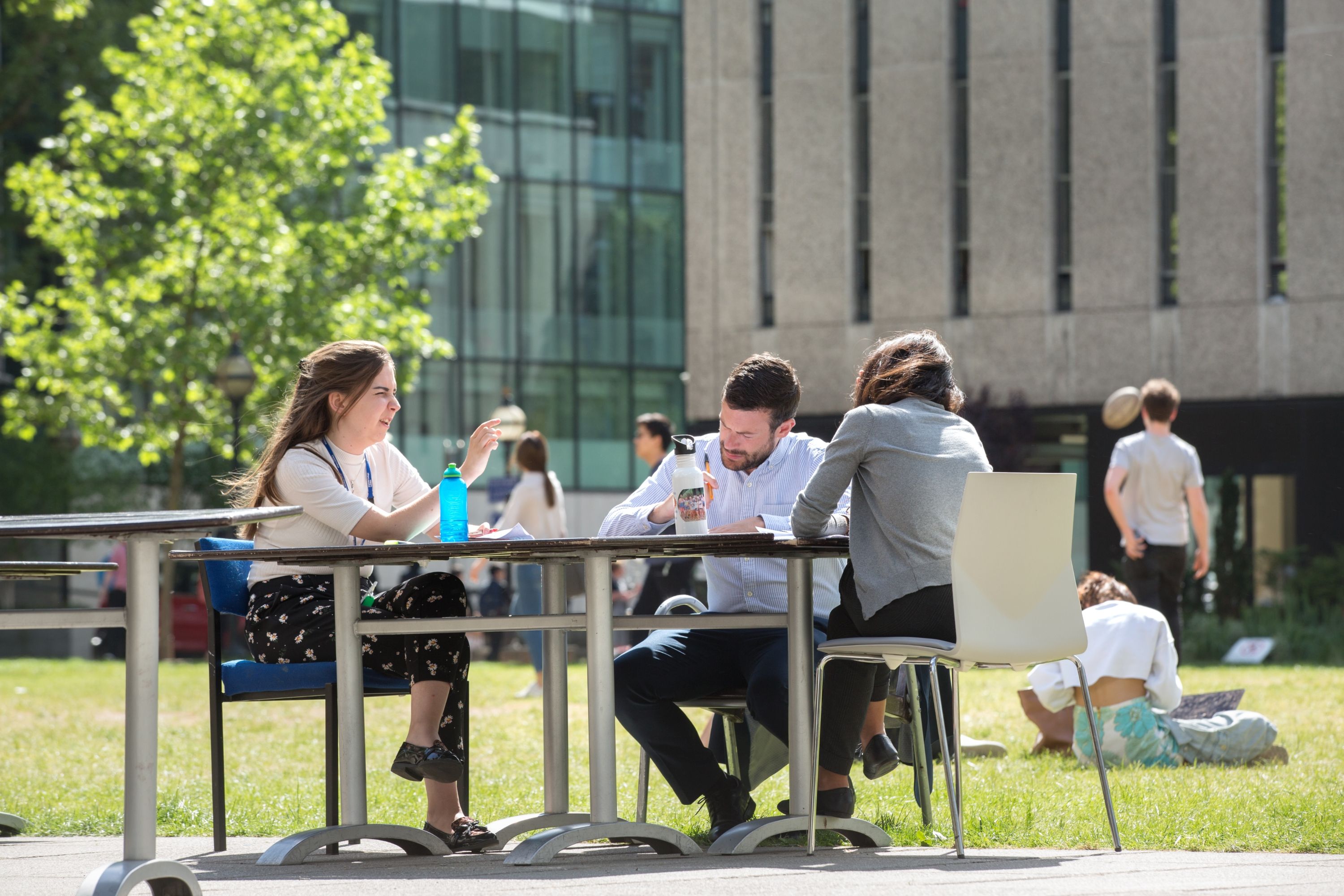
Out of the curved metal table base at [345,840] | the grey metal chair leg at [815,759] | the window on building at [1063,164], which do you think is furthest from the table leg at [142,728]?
the window on building at [1063,164]

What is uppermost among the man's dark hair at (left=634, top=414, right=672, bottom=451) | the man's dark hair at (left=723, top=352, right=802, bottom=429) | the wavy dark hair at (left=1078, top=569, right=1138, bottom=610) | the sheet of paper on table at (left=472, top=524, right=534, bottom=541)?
the man's dark hair at (left=723, top=352, right=802, bottom=429)

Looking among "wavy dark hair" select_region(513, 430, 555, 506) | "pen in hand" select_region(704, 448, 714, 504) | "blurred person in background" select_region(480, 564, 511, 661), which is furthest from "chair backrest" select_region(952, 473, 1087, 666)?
"blurred person in background" select_region(480, 564, 511, 661)

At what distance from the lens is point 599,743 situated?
200 inches

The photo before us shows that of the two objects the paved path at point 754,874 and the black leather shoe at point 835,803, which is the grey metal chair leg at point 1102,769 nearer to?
the paved path at point 754,874

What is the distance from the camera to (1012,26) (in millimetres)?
25250

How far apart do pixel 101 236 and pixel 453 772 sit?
2204 centimetres

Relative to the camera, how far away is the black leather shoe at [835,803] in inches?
209

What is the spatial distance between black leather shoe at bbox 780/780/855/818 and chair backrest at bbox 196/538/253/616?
195 centimetres

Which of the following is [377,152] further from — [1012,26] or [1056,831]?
[1056,831]

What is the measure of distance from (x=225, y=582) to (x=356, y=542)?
454 millimetres

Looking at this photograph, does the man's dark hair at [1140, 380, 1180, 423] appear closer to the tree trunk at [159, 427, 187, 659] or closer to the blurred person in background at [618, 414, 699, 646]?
the blurred person in background at [618, 414, 699, 646]

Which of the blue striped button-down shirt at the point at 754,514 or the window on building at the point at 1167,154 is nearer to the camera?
the blue striped button-down shirt at the point at 754,514

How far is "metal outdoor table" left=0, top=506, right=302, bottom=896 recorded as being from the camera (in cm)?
403

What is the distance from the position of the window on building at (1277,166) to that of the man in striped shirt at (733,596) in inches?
751
